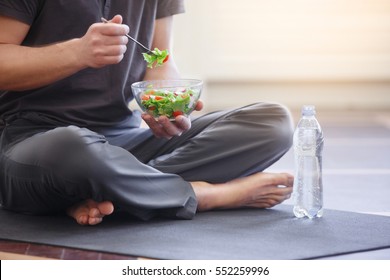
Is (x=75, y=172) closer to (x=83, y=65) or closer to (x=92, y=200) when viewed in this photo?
(x=92, y=200)

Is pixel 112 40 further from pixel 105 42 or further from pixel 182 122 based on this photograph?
pixel 182 122

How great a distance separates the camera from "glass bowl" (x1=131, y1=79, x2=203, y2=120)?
1.81 metres

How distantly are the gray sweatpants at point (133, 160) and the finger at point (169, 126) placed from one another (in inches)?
3.8

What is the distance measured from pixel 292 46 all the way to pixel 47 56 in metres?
2.66

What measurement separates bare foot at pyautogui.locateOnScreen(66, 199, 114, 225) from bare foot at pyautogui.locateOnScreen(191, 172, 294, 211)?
268mm

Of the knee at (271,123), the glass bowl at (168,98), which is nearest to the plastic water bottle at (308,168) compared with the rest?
the knee at (271,123)

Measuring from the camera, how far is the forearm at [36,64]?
5.74ft

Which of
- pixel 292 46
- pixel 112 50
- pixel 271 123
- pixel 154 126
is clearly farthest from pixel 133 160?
pixel 292 46

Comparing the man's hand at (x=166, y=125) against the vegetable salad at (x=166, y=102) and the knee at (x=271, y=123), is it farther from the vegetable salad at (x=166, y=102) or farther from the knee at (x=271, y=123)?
the knee at (x=271, y=123)

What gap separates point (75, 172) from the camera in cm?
169

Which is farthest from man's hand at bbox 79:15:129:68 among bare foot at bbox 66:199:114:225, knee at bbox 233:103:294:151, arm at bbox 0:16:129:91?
knee at bbox 233:103:294:151

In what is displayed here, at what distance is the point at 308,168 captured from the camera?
195 cm

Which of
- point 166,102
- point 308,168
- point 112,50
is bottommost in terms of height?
point 308,168
